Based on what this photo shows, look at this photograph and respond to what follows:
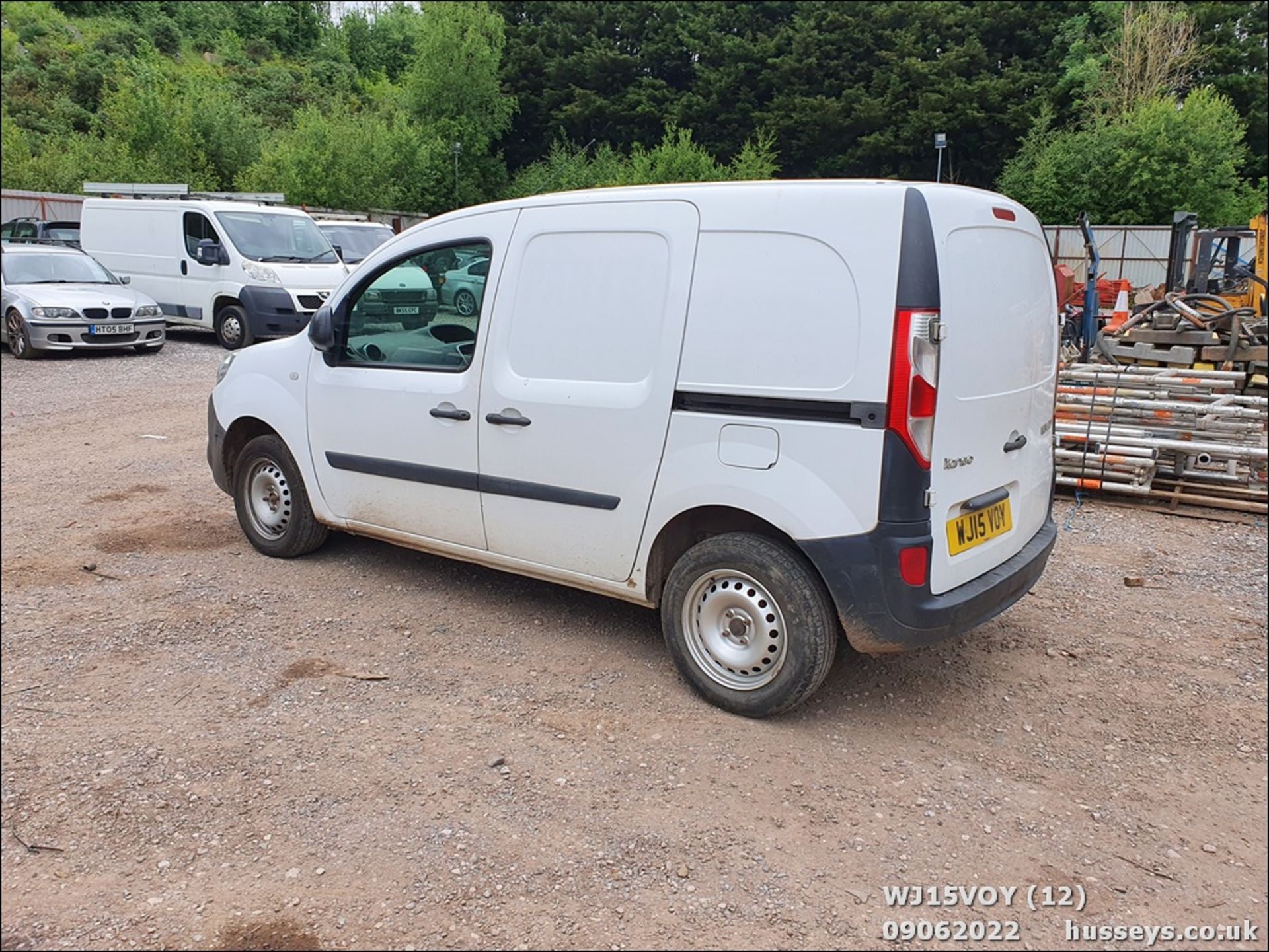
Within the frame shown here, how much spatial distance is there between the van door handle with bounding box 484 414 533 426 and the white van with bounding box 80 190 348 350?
1049 centimetres

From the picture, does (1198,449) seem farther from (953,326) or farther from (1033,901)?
(1033,901)

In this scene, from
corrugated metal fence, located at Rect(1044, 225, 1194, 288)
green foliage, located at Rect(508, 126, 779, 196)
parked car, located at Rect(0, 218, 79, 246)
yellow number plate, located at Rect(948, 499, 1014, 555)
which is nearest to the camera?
yellow number plate, located at Rect(948, 499, 1014, 555)

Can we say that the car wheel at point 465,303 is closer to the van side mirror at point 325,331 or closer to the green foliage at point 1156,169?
the van side mirror at point 325,331

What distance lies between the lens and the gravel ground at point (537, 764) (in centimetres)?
262

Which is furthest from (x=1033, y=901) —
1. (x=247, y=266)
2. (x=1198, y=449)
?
(x=247, y=266)

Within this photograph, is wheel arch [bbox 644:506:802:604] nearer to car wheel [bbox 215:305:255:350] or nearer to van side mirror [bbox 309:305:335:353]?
van side mirror [bbox 309:305:335:353]

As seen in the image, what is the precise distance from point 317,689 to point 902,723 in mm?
2323

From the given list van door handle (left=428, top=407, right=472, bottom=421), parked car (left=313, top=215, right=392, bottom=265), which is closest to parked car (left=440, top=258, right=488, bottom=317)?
van door handle (left=428, top=407, right=472, bottom=421)

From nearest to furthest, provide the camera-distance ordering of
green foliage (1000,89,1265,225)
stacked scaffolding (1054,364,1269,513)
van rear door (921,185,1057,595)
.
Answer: van rear door (921,185,1057,595) → stacked scaffolding (1054,364,1269,513) → green foliage (1000,89,1265,225)

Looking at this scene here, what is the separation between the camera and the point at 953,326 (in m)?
3.27

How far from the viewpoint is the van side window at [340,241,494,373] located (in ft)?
14.1

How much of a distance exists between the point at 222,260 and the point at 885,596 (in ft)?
43.8

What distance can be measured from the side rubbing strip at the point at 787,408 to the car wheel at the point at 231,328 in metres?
11.9
